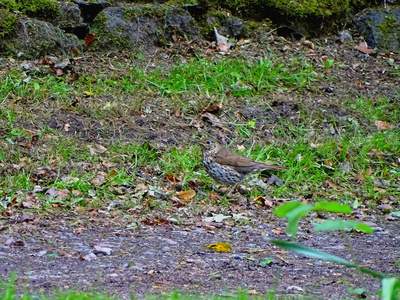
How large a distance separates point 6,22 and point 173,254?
4.95 metres

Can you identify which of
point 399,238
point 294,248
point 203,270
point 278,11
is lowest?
point 399,238

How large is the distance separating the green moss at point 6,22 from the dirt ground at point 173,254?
1.74 metres

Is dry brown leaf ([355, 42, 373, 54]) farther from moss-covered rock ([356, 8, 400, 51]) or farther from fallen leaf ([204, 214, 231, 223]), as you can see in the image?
fallen leaf ([204, 214, 231, 223])

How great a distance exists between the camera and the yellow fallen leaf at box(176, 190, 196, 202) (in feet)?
21.8

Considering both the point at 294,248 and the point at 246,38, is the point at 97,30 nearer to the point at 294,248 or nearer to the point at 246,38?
the point at 246,38

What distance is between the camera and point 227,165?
695 cm

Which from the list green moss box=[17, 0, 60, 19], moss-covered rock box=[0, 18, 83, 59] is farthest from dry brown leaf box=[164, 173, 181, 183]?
green moss box=[17, 0, 60, 19]

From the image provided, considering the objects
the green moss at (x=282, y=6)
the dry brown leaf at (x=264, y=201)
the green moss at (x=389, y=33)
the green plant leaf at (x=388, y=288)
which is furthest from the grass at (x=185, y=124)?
the green plant leaf at (x=388, y=288)

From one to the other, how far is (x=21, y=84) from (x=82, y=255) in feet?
12.7

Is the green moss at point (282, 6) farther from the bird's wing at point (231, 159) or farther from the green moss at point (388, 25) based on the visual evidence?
the bird's wing at point (231, 159)

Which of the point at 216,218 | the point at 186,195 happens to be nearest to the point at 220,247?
the point at 216,218

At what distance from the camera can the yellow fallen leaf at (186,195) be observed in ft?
21.8

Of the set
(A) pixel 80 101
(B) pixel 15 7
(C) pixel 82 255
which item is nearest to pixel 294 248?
(C) pixel 82 255

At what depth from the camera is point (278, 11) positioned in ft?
33.8
